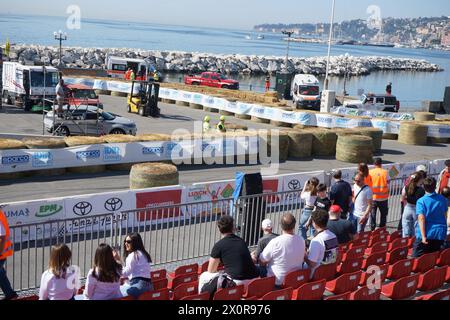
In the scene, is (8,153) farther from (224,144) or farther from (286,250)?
(286,250)

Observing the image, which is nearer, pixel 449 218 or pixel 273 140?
pixel 449 218

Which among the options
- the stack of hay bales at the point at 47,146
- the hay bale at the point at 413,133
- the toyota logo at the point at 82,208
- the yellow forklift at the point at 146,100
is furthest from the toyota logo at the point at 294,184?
the yellow forklift at the point at 146,100

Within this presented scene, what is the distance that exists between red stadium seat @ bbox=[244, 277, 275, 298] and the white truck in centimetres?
2428

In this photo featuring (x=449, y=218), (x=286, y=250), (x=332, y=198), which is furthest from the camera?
(x=332, y=198)

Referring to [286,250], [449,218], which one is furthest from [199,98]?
[286,250]

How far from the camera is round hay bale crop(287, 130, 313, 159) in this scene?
22719mm

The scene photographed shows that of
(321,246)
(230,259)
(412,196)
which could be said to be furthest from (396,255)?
(230,259)

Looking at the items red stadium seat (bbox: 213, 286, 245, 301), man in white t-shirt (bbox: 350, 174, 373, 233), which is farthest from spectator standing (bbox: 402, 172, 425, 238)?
red stadium seat (bbox: 213, 286, 245, 301)

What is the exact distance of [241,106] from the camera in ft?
109

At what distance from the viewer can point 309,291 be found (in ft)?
24.1

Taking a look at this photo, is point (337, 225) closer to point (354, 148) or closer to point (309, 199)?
point (309, 199)

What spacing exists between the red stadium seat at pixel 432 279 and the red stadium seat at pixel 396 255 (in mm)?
1139

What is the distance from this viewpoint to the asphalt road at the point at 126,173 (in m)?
16.5
